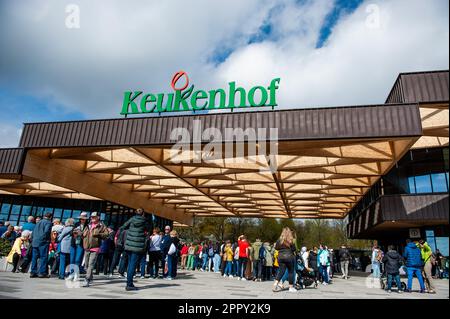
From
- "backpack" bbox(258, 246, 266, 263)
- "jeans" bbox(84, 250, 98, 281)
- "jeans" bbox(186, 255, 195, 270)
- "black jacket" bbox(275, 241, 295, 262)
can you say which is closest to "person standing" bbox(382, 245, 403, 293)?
"black jacket" bbox(275, 241, 295, 262)

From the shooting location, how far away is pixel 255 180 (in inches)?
765

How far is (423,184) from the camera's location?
20781 mm

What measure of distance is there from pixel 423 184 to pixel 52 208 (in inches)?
1139

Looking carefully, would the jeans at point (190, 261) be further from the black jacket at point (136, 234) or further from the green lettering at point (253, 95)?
the black jacket at point (136, 234)

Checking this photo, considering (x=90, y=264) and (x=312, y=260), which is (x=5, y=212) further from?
(x=312, y=260)

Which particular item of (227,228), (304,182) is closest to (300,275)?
(304,182)

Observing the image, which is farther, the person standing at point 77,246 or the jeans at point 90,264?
the person standing at point 77,246

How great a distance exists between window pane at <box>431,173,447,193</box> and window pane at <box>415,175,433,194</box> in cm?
28

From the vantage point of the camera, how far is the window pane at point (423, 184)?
2059 centimetres

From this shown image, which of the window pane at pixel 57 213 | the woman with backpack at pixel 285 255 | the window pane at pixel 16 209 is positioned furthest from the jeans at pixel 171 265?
the window pane at pixel 16 209

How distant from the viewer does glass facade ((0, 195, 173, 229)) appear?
26.4 meters

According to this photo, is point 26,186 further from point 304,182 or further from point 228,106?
point 304,182

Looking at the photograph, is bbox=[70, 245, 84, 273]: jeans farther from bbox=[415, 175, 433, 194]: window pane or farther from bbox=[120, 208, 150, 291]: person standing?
bbox=[415, 175, 433, 194]: window pane

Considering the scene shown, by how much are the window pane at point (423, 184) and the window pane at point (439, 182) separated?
0.28 meters
